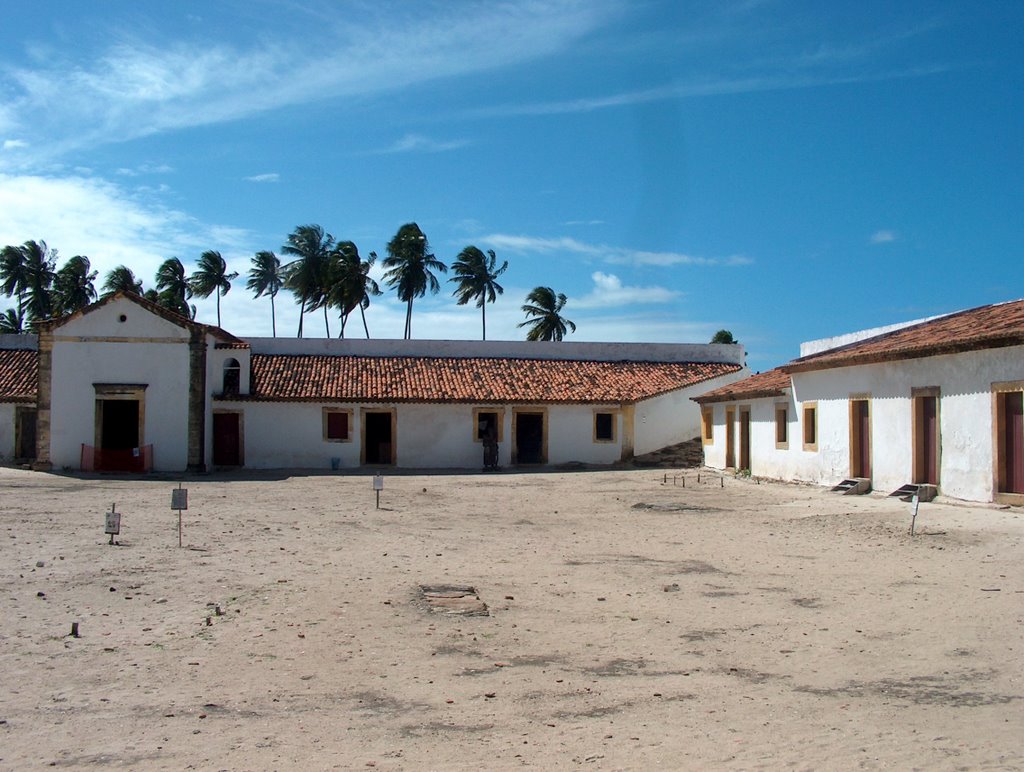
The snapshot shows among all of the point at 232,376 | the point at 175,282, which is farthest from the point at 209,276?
the point at 232,376

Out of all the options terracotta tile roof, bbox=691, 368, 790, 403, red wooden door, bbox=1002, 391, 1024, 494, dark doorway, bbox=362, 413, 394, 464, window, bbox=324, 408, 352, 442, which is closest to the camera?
red wooden door, bbox=1002, 391, 1024, 494

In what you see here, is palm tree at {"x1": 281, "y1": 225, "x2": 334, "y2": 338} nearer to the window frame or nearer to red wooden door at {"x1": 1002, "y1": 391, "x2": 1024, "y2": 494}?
the window frame

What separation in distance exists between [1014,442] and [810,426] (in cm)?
723

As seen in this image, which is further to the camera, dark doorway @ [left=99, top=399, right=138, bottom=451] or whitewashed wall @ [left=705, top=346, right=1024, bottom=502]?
dark doorway @ [left=99, top=399, right=138, bottom=451]

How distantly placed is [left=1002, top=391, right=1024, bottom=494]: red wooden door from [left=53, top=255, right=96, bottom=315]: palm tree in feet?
190

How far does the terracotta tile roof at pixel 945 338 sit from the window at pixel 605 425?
980 cm

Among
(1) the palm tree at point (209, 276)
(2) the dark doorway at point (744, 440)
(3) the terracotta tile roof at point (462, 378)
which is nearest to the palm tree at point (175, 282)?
(1) the palm tree at point (209, 276)

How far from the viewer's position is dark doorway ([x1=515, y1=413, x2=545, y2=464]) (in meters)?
32.4

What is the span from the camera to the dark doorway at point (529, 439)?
32.4m

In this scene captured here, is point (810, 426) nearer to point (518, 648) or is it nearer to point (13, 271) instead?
point (518, 648)

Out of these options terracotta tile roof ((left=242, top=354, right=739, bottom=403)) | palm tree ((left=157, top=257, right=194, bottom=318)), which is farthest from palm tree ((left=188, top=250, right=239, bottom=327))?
terracotta tile roof ((left=242, top=354, right=739, bottom=403))

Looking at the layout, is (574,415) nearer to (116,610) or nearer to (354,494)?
(354,494)

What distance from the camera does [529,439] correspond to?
1283 inches

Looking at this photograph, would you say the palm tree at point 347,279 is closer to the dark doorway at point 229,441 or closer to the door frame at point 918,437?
the dark doorway at point 229,441
